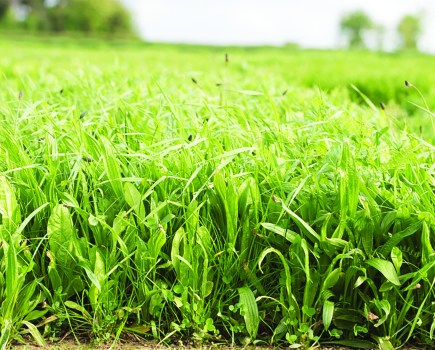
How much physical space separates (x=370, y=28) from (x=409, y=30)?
382cm

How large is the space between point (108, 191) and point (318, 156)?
820 mm

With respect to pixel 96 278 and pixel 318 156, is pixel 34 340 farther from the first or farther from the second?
pixel 318 156

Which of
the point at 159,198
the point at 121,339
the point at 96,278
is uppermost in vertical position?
the point at 159,198

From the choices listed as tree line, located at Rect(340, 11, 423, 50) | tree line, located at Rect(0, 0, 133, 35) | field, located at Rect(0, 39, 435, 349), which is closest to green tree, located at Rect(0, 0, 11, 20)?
tree line, located at Rect(0, 0, 133, 35)

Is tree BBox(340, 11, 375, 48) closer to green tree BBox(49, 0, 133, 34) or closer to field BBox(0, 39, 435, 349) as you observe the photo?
green tree BBox(49, 0, 133, 34)

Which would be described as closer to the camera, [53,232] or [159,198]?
[53,232]

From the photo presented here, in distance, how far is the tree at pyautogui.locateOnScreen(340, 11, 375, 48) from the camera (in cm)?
5500

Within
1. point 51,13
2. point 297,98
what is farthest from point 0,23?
point 297,98

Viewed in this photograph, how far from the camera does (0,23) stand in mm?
45250

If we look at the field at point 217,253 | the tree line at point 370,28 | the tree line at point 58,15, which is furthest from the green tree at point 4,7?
the field at point 217,253

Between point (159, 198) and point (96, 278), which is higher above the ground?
point (159, 198)

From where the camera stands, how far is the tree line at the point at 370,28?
52.5 metres

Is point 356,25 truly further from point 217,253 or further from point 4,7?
point 217,253

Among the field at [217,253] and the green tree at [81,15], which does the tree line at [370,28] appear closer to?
the green tree at [81,15]
